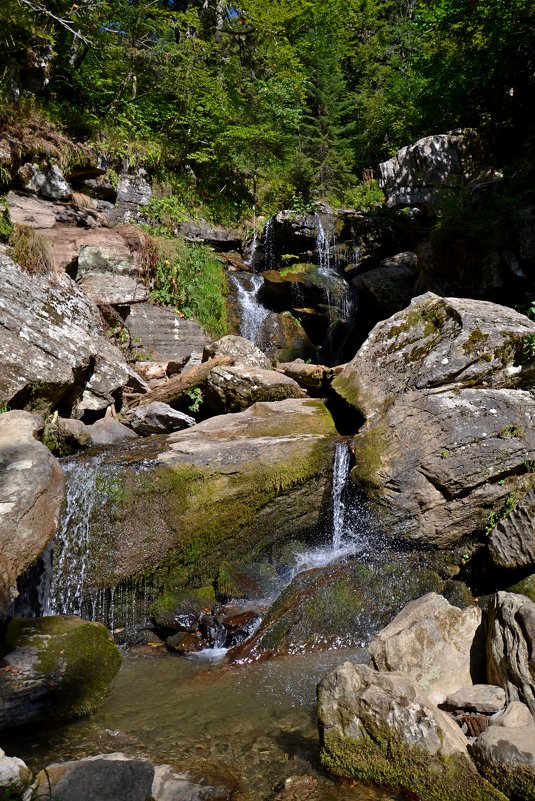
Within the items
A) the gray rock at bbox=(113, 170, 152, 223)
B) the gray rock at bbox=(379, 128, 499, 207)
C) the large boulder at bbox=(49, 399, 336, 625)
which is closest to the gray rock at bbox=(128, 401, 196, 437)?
the large boulder at bbox=(49, 399, 336, 625)

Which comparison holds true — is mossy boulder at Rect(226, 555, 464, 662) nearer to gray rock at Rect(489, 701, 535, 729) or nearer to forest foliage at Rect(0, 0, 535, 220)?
gray rock at Rect(489, 701, 535, 729)

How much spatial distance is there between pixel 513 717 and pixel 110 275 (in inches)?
423

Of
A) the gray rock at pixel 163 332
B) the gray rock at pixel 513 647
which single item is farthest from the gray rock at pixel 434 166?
the gray rock at pixel 513 647

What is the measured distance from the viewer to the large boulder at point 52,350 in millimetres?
7230

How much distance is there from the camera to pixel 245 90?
58.9 feet

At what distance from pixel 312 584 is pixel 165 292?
8.57 metres

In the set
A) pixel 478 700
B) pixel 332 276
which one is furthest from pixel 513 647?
pixel 332 276

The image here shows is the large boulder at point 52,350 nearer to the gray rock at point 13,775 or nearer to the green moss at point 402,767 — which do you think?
the gray rock at point 13,775

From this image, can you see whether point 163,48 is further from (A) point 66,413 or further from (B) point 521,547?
(B) point 521,547

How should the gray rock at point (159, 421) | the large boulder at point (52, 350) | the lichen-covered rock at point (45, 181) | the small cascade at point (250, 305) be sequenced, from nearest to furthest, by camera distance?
the large boulder at point (52, 350), the gray rock at point (159, 421), the lichen-covered rock at point (45, 181), the small cascade at point (250, 305)

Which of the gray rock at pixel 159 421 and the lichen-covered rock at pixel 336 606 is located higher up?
the gray rock at pixel 159 421

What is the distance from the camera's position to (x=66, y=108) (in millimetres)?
14344

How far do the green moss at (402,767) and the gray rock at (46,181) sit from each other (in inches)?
499

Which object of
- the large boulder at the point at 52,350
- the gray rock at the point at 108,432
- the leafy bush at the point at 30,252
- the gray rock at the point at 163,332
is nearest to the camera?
the large boulder at the point at 52,350
